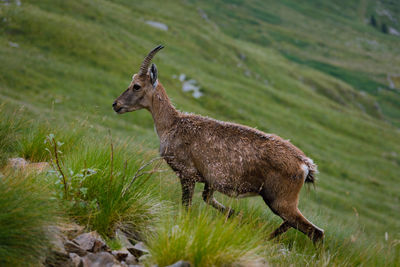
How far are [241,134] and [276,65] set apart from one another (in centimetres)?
9425

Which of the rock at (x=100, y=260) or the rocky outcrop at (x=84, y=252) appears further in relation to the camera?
the rock at (x=100, y=260)

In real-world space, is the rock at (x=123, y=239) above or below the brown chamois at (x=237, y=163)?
below

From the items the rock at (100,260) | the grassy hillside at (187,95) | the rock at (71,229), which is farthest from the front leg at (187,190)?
the rock at (100,260)

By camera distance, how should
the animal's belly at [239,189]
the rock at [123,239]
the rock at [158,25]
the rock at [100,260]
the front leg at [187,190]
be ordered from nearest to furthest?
the rock at [100,260] → the rock at [123,239] → the animal's belly at [239,189] → the front leg at [187,190] → the rock at [158,25]

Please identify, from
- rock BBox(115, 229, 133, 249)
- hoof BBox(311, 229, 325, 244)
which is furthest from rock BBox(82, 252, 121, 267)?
hoof BBox(311, 229, 325, 244)

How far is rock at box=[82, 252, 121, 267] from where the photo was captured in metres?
5.46

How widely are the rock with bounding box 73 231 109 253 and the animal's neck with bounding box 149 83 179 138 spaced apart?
443cm

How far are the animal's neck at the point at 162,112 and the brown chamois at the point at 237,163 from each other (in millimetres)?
33

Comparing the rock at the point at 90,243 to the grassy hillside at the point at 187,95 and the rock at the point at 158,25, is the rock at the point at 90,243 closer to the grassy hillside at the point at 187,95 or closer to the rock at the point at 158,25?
the grassy hillside at the point at 187,95

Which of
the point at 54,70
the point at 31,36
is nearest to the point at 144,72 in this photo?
the point at 54,70

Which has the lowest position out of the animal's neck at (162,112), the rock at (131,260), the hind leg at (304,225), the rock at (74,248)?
the rock at (131,260)

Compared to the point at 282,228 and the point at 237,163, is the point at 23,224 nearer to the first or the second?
the point at 237,163

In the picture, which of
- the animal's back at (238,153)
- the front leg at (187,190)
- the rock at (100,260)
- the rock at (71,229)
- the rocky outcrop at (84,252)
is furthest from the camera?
the front leg at (187,190)

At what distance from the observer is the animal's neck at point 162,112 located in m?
10.1
